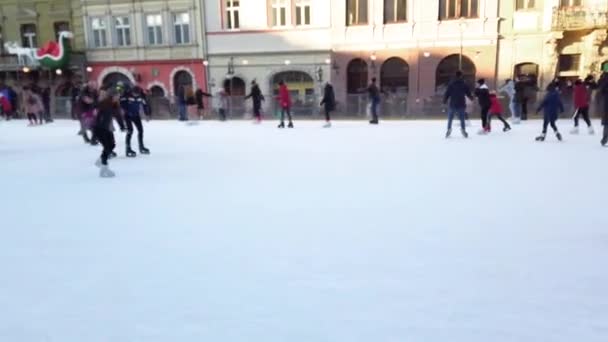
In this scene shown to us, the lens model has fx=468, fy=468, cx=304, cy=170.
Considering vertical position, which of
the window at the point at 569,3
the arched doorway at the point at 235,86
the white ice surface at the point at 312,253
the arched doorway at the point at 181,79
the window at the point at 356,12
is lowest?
the white ice surface at the point at 312,253

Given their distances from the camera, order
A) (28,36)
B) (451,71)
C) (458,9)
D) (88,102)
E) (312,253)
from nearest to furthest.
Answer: (312,253)
(88,102)
(458,9)
(451,71)
(28,36)

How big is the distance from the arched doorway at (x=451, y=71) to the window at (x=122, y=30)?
1807cm

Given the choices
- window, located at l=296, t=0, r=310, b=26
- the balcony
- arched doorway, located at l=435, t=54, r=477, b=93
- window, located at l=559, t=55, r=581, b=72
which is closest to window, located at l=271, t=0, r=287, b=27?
window, located at l=296, t=0, r=310, b=26

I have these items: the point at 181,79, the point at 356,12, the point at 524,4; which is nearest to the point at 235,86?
the point at 181,79

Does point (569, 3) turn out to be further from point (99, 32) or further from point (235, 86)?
point (99, 32)

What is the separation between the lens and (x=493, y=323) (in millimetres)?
2750

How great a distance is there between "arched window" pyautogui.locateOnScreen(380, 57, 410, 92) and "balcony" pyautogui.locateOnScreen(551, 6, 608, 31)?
6.89m

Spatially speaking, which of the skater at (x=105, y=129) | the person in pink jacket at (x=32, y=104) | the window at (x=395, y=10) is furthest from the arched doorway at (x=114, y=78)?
the skater at (x=105, y=129)

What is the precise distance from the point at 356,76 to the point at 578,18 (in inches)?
407

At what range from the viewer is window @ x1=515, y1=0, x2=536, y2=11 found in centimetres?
2177

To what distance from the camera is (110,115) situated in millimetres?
8055

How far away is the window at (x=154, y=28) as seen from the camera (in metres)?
27.4

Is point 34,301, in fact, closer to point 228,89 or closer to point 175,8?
point 228,89

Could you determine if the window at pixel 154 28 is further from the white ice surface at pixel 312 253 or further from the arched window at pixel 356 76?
the white ice surface at pixel 312 253
